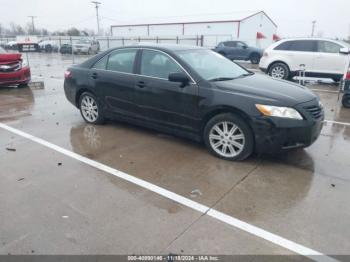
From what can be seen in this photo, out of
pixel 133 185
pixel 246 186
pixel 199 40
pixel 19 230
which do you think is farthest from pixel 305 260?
pixel 199 40

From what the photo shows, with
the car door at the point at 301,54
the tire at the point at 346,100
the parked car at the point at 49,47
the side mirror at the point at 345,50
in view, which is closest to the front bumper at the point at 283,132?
the tire at the point at 346,100

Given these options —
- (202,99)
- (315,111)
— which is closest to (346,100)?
(315,111)

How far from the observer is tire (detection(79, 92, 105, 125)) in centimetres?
581

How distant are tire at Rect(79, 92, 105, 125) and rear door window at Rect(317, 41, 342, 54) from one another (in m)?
8.57

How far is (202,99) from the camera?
433cm

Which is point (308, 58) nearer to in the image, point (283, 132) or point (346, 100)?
point (346, 100)

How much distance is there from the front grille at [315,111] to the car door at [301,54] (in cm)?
716

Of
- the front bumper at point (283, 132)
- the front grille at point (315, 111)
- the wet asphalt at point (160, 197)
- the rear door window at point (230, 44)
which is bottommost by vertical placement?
the wet asphalt at point (160, 197)

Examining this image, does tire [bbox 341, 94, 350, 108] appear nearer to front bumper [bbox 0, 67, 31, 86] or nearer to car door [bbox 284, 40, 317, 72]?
car door [bbox 284, 40, 317, 72]

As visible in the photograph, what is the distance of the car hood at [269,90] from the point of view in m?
3.96

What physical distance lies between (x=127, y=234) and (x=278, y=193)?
1793 millimetres

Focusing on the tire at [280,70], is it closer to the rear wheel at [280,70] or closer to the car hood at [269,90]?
the rear wheel at [280,70]

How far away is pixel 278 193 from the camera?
3457 mm

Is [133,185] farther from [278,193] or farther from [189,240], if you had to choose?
[278,193]
